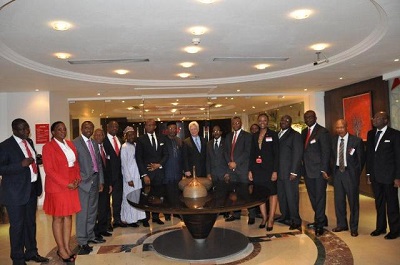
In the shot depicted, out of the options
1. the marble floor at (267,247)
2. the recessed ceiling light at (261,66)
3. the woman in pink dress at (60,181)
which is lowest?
the marble floor at (267,247)

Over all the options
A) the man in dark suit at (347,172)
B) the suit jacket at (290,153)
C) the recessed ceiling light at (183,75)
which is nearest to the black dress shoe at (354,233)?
the man in dark suit at (347,172)

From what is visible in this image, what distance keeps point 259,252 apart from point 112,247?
1.97m

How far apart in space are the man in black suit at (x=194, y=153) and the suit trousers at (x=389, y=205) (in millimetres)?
2773

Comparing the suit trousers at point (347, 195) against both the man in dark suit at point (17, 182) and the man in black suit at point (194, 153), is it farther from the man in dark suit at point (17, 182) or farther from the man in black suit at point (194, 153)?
the man in dark suit at point (17, 182)

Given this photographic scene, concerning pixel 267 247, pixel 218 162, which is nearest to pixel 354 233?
pixel 267 247

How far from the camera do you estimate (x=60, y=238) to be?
13.1 feet

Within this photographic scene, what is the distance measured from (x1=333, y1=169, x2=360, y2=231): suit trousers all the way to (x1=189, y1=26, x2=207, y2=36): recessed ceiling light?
280cm

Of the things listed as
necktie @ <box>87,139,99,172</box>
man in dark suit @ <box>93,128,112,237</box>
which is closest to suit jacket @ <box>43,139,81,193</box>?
necktie @ <box>87,139,99,172</box>

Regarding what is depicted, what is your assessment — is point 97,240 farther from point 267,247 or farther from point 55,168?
point 267,247

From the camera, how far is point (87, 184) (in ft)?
14.6

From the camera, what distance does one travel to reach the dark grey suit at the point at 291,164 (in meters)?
5.16

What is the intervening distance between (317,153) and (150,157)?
2603mm

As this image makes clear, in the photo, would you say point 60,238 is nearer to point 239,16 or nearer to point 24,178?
point 24,178

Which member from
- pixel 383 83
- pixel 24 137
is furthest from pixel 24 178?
pixel 383 83
